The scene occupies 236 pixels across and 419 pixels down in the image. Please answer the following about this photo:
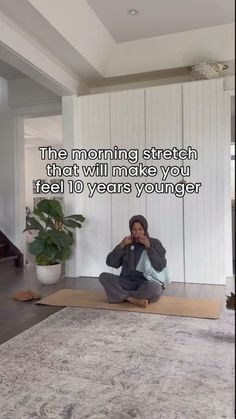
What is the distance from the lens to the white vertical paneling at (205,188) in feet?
12.6

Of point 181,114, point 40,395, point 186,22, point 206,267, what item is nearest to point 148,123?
point 181,114

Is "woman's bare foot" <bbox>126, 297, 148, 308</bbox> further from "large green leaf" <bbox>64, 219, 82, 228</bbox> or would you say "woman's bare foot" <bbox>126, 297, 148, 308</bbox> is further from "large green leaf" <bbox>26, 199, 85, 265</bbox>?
"large green leaf" <bbox>64, 219, 82, 228</bbox>

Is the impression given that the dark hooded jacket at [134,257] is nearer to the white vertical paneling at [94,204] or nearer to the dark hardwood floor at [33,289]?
the dark hardwood floor at [33,289]

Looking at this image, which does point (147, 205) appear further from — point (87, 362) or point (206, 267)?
point (87, 362)

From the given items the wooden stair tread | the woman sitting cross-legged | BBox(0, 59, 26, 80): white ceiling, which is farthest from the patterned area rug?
BBox(0, 59, 26, 80): white ceiling

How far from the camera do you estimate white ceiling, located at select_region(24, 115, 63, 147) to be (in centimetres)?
711

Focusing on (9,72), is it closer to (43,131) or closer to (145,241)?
(43,131)

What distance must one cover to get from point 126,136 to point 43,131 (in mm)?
4074

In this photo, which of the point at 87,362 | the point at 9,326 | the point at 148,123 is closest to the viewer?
the point at 87,362

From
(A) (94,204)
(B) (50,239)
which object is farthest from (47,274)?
(A) (94,204)

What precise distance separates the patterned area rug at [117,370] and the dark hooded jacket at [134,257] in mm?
622

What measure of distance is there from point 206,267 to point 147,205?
3.22 feet

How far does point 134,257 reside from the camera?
3301 millimetres

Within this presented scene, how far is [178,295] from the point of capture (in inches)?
135
